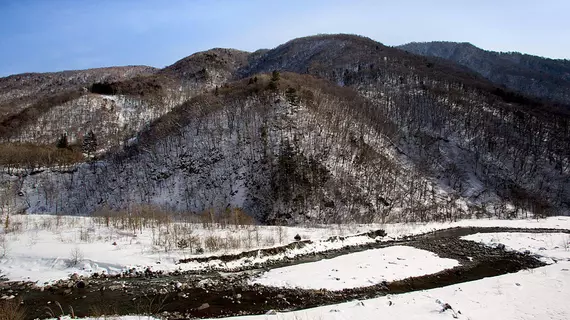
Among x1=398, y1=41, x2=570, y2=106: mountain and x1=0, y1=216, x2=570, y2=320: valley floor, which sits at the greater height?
x1=398, y1=41, x2=570, y2=106: mountain

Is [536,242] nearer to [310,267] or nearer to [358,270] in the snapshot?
[358,270]

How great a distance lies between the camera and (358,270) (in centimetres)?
1466

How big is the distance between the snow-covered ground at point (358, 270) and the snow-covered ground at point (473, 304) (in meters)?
2.67

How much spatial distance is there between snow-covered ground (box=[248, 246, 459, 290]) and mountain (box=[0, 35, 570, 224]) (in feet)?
35.5

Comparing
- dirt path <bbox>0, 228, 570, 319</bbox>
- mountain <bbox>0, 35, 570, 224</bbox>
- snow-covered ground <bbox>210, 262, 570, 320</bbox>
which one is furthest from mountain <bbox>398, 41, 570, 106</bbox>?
snow-covered ground <bbox>210, 262, 570, 320</bbox>

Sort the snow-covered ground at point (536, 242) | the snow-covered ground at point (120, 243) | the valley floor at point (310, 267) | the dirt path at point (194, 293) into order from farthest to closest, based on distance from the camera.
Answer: the snow-covered ground at point (536, 242), the snow-covered ground at point (120, 243), the dirt path at point (194, 293), the valley floor at point (310, 267)

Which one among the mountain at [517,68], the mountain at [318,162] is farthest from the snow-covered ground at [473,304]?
the mountain at [517,68]

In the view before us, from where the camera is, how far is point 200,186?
33188 mm

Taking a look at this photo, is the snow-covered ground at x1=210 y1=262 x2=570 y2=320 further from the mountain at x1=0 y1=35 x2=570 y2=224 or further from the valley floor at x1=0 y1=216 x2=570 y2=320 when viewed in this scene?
the mountain at x1=0 y1=35 x2=570 y2=224

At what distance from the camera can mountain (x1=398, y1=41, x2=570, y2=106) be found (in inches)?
4898

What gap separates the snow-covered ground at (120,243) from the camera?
47.9 ft

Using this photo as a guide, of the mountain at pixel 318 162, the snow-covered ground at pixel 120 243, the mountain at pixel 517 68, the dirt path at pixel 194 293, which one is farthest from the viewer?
the mountain at pixel 517 68

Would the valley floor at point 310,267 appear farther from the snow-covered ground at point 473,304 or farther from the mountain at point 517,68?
the mountain at point 517,68

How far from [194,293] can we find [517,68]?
181546 millimetres
